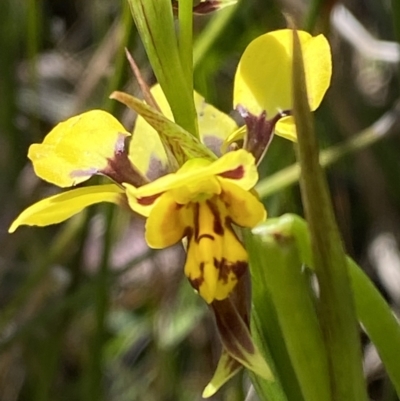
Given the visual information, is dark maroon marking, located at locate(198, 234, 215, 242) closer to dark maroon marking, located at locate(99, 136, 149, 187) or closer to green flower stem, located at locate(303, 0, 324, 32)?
dark maroon marking, located at locate(99, 136, 149, 187)

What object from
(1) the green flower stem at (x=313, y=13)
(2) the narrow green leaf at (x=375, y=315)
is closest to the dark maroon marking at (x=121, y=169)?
(2) the narrow green leaf at (x=375, y=315)

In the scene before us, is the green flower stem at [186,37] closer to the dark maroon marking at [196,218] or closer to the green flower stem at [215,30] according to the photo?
the dark maroon marking at [196,218]


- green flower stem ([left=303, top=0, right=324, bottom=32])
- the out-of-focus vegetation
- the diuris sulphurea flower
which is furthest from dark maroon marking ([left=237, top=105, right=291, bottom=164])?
the out-of-focus vegetation

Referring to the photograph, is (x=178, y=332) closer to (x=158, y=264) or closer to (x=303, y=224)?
(x=158, y=264)

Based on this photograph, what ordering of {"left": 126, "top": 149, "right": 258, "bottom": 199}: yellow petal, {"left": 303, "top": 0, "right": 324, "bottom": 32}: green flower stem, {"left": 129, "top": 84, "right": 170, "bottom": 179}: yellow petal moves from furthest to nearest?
{"left": 303, "top": 0, "right": 324, "bottom": 32}: green flower stem, {"left": 129, "top": 84, "right": 170, "bottom": 179}: yellow petal, {"left": 126, "top": 149, "right": 258, "bottom": 199}: yellow petal

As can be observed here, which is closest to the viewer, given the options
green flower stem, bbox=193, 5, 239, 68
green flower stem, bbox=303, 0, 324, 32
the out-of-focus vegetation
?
green flower stem, bbox=303, 0, 324, 32

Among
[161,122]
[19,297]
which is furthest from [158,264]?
[161,122]
